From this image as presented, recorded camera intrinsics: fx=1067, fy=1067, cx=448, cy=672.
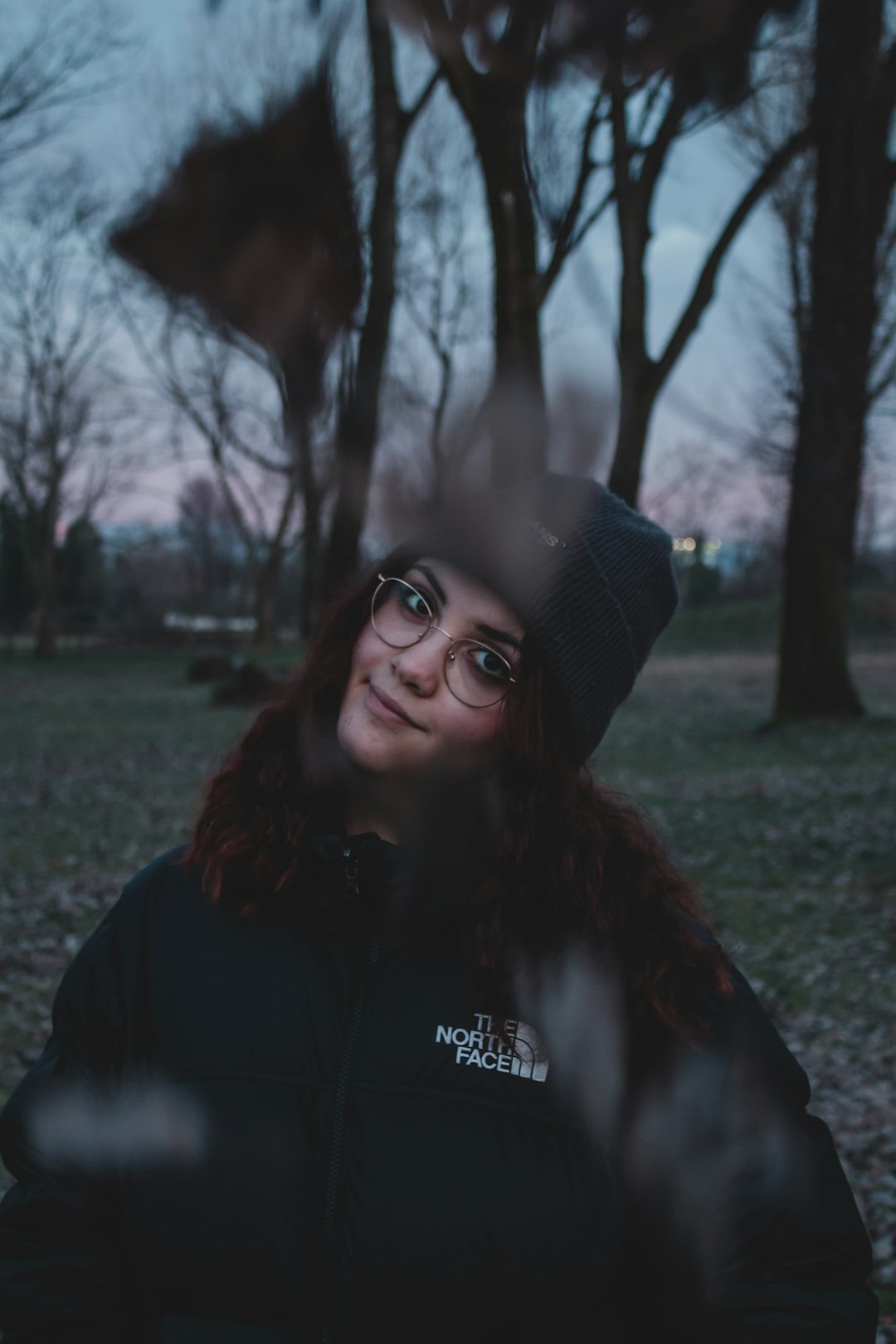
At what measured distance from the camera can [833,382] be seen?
11.7 meters

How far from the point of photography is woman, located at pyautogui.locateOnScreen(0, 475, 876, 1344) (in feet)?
4.63

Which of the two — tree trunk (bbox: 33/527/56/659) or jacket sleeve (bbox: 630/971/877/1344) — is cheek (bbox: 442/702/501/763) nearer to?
jacket sleeve (bbox: 630/971/877/1344)

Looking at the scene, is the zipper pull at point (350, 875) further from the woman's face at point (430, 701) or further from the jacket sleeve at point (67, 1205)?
Answer: the jacket sleeve at point (67, 1205)

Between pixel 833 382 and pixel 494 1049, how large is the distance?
11.7 meters

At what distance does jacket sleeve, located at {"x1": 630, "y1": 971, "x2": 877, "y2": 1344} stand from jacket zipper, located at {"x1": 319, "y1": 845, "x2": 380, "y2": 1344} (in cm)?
40

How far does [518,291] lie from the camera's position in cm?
640

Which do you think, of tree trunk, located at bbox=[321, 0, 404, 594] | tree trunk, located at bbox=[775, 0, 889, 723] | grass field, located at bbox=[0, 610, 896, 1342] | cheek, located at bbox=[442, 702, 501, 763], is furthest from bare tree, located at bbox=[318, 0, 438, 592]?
cheek, located at bbox=[442, 702, 501, 763]

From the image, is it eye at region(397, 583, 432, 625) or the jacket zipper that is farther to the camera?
eye at region(397, 583, 432, 625)

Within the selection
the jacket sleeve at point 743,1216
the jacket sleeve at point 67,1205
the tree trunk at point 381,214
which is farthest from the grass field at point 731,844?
the tree trunk at point 381,214

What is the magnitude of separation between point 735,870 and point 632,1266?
224 inches

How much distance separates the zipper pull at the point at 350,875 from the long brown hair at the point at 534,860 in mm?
102

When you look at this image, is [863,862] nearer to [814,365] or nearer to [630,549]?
[630,549]

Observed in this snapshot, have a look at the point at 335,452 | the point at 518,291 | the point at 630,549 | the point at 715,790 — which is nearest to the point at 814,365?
the point at 715,790

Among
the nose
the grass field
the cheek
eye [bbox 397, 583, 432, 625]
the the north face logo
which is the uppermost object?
eye [bbox 397, 583, 432, 625]
